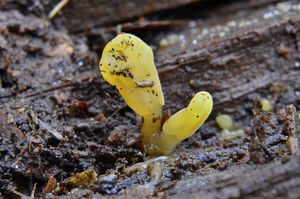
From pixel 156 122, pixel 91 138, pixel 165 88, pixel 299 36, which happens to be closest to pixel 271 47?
pixel 299 36

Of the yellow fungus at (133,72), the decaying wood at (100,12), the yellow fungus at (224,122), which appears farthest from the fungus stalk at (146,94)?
the decaying wood at (100,12)

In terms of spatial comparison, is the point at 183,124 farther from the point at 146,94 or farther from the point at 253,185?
the point at 253,185

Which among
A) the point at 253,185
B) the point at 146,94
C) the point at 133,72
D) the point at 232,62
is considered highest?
the point at 232,62

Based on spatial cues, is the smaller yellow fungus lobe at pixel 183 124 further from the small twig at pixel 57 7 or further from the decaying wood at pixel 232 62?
the small twig at pixel 57 7

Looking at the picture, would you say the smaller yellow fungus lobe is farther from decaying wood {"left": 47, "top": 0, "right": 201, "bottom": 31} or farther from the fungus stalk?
decaying wood {"left": 47, "top": 0, "right": 201, "bottom": 31}

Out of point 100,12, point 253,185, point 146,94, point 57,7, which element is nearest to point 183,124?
point 146,94

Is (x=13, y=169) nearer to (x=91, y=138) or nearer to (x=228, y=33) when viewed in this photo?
(x=91, y=138)

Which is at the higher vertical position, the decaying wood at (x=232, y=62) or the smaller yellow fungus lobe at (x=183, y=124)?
the decaying wood at (x=232, y=62)

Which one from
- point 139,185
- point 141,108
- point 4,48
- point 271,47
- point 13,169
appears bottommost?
point 139,185
